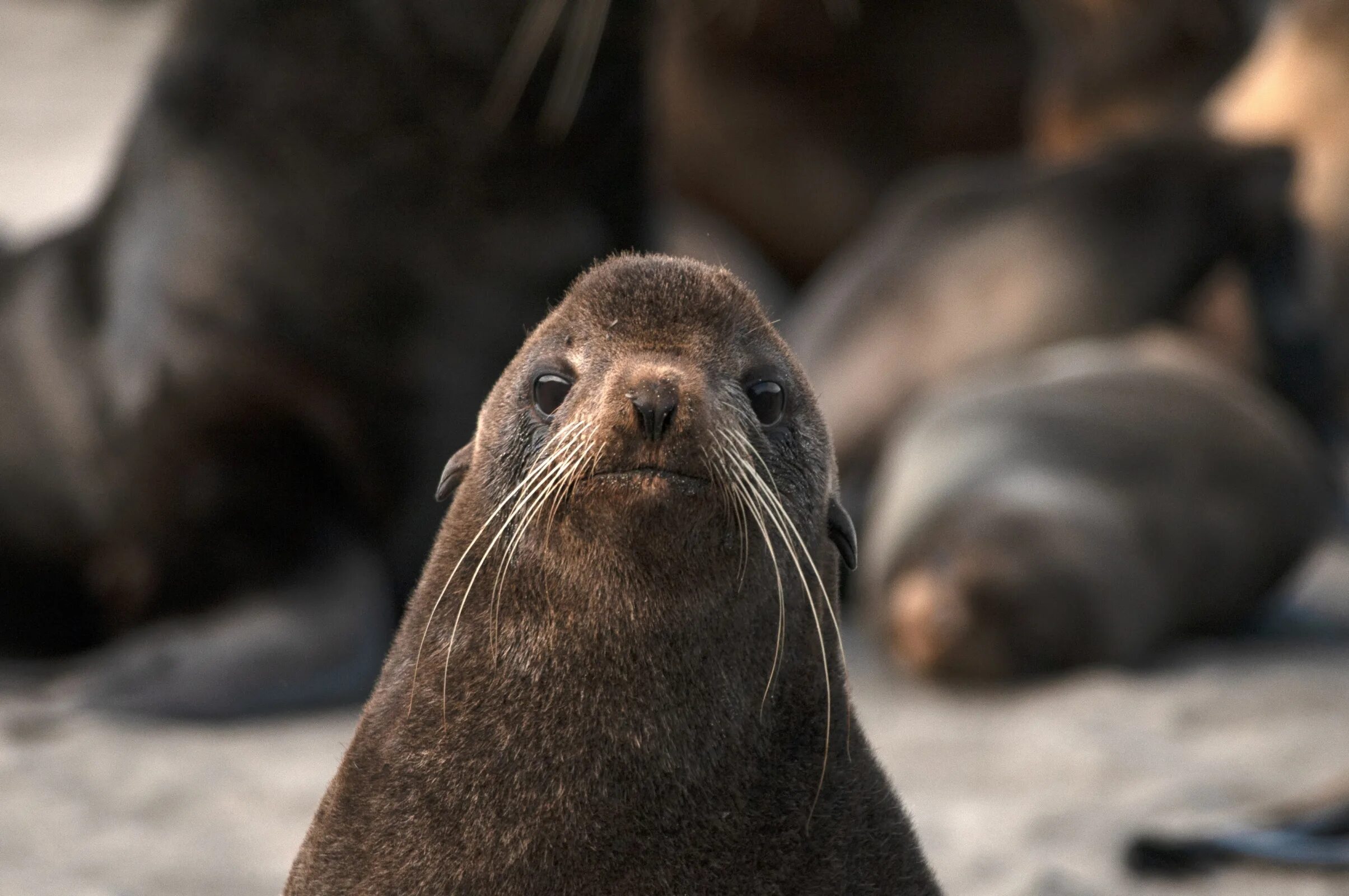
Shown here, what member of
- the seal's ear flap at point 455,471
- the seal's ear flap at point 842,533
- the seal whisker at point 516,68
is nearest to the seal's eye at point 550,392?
the seal's ear flap at point 455,471

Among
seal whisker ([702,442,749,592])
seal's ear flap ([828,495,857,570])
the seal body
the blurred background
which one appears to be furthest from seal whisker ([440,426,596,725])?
Answer: the seal body

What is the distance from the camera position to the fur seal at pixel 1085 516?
15.1 ft

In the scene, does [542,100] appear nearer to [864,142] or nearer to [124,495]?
[124,495]

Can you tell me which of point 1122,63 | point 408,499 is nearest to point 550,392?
point 408,499

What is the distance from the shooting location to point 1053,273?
6.61m

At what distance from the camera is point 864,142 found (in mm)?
8672

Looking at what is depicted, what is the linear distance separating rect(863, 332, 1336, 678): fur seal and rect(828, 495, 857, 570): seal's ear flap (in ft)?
8.68

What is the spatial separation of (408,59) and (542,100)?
324 millimetres

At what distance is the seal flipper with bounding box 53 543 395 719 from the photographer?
384cm

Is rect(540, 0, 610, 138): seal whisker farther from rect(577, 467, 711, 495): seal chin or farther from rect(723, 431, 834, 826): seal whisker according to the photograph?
rect(577, 467, 711, 495): seal chin

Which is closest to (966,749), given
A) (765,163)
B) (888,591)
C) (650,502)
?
(888,591)

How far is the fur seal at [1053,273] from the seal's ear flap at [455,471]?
168 inches

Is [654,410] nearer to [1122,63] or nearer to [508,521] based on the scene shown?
[508,521]

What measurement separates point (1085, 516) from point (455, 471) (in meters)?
3.08
